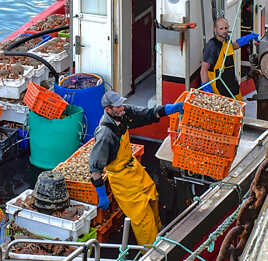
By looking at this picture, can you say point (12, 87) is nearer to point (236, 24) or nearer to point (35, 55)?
point (35, 55)

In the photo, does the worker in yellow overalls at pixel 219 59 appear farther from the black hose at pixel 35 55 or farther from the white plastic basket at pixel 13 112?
the white plastic basket at pixel 13 112

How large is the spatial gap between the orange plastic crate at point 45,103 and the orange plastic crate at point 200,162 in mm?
2804

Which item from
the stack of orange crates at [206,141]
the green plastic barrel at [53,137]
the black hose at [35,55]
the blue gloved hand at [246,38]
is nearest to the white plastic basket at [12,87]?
the black hose at [35,55]

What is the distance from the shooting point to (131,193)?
8.13m

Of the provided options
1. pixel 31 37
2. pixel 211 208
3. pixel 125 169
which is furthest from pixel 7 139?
pixel 211 208

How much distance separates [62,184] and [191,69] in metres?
3.11

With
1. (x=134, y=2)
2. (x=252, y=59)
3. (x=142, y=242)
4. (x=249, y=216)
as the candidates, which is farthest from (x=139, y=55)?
(x=249, y=216)

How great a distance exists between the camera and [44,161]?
33.7 feet

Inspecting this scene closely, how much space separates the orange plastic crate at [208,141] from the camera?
7.45 m

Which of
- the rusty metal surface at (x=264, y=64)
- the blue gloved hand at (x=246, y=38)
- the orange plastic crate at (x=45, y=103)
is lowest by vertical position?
the orange plastic crate at (x=45, y=103)

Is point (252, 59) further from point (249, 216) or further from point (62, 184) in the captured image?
point (249, 216)

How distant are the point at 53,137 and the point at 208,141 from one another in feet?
10.7

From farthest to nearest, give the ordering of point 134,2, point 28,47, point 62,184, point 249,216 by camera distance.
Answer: point 28,47 < point 134,2 < point 62,184 < point 249,216

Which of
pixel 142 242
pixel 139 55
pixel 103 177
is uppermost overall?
pixel 139 55
